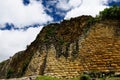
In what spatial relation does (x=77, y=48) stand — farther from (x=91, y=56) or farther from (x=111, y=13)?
(x=111, y=13)

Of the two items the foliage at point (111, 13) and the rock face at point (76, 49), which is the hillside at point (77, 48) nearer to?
the rock face at point (76, 49)

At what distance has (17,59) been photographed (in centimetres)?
4591

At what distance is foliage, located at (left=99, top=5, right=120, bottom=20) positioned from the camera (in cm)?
3388

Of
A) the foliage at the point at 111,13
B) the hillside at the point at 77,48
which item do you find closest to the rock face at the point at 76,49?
the hillside at the point at 77,48

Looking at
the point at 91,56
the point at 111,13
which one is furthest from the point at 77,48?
the point at 111,13

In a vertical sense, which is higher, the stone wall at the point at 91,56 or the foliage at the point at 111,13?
the foliage at the point at 111,13

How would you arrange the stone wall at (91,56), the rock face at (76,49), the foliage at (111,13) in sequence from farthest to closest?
the foliage at (111,13) < the rock face at (76,49) < the stone wall at (91,56)

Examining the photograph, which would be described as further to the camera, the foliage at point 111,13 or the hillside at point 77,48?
the foliage at point 111,13

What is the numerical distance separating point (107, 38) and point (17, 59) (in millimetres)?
15479

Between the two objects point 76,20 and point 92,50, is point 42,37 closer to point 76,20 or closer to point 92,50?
point 76,20

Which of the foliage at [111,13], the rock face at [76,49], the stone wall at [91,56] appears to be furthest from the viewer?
the foliage at [111,13]

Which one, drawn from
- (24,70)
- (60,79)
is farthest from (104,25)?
(24,70)

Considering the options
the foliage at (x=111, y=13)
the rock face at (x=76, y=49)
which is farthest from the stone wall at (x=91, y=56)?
the foliage at (x=111, y=13)

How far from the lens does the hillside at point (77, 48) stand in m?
32.6
